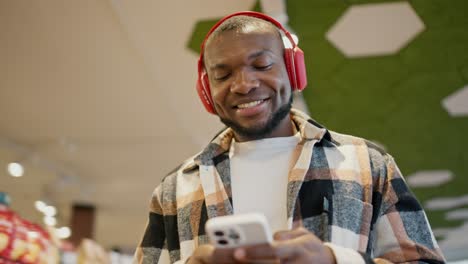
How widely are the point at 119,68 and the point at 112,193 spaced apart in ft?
10.9

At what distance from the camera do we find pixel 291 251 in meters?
0.68

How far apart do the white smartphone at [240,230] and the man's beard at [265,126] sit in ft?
1.43

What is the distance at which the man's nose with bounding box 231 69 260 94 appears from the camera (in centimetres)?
101

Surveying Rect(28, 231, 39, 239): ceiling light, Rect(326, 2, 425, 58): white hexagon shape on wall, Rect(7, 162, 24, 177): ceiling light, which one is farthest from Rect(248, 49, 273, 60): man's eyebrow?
Rect(7, 162, 24, 177): ceiling light

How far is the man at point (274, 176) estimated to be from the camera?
939 mm

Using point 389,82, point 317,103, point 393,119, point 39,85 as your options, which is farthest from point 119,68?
point 393,119

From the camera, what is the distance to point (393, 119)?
4156 millimetres

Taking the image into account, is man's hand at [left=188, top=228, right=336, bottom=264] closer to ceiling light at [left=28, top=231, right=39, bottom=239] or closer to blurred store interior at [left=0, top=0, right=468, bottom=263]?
blurred store interior at [left=0, top=0, right=468, bottom=263]

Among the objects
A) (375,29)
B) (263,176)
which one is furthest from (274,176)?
(375,29)

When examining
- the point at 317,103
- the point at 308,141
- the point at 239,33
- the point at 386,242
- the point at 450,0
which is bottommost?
the point at 386,242

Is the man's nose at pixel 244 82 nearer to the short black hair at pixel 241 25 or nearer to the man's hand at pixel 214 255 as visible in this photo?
the short black hair at pixel 241 25

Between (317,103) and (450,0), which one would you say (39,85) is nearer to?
(317,103)

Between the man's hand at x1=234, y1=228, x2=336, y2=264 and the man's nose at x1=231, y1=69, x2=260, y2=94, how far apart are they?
38cm

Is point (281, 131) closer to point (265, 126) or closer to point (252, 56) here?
point (265, 126)
